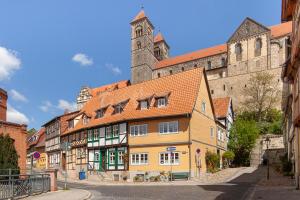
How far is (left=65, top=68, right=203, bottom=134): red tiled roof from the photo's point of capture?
34219mm

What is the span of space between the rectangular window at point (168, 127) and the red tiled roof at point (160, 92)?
90 cm

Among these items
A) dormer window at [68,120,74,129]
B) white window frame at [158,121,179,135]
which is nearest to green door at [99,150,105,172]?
white window frame at [158,121,179,135]

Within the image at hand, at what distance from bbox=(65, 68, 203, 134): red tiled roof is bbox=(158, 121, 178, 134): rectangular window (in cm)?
90

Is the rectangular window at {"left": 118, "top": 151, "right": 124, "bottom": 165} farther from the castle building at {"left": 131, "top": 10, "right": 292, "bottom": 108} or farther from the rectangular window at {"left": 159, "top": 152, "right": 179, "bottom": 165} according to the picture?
the castle building at {"left": 131, "top": 10, "right": 292, "bottom": 108}

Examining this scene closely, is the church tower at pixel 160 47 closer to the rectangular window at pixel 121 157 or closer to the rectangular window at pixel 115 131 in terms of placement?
the rectangular window at pixel 115 131

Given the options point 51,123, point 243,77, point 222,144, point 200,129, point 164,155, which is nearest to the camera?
point 164,155

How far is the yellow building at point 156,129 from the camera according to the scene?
108ft

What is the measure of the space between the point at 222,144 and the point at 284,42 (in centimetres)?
3633

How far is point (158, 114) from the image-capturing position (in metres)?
34.3

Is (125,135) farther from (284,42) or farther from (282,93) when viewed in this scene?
(284,42)

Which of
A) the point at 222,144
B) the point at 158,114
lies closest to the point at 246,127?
the point at 222,144

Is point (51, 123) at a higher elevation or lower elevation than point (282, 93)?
lower

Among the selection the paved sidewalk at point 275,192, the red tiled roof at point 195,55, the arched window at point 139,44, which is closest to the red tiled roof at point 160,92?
the paved sidewalk at point 275,192

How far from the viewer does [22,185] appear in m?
18.5
